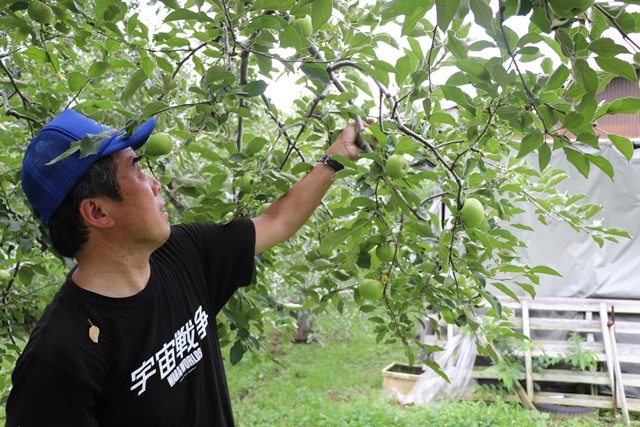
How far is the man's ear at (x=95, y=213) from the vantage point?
154cm

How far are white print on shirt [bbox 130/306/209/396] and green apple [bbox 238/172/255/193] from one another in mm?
351

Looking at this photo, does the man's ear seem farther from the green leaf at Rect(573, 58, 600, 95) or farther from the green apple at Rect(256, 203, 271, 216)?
the green leaf at Rect(573, 58, 600, 95)

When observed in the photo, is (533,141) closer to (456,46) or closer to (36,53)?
(456,46)

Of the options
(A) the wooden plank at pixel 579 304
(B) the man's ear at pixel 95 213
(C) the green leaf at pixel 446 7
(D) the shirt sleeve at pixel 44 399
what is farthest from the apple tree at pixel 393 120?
(A) the wooden plank at pixel 579 304

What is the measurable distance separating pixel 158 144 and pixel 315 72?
1.62 feet

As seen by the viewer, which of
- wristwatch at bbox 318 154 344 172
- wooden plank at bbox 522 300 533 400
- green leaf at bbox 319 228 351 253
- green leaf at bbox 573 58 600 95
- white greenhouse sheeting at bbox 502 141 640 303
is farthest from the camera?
white greenhouse sheeting at bbox 502 141 640 303

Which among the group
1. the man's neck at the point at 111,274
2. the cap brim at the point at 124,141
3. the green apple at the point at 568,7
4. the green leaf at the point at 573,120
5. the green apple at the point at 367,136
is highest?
the green apple at the point at 568,7

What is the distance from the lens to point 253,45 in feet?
5.28

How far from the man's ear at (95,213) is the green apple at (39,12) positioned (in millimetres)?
704

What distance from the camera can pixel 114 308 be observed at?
4.83 feet

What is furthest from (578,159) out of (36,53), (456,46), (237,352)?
(36,53)

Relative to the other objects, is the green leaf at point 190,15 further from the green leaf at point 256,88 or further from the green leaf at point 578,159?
the green leaf at point 578,159

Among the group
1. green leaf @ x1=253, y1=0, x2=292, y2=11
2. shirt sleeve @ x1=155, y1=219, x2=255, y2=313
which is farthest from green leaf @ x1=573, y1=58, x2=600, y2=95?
shirt sleeve @ x1=155, y1=219, x2=255, y2=313

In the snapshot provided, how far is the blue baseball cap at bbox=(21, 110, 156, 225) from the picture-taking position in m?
1.52
